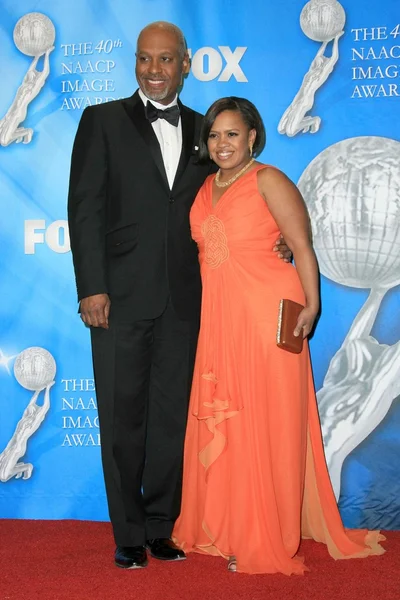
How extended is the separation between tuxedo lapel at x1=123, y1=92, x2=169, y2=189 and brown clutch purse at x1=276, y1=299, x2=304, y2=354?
60 centimetres

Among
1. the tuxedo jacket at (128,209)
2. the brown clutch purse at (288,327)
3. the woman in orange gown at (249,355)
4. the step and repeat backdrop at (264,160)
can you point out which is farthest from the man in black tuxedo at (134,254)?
the step and repeat backdrop at (264,160)

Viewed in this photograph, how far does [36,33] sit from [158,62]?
2.63 ft

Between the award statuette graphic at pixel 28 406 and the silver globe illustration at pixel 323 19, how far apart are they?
1.73 m

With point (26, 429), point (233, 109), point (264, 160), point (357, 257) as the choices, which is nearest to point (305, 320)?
point (357, 257)

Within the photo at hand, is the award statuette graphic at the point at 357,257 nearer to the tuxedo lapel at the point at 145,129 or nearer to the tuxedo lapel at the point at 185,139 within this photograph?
the tuxedo lapel at the point at 185,139

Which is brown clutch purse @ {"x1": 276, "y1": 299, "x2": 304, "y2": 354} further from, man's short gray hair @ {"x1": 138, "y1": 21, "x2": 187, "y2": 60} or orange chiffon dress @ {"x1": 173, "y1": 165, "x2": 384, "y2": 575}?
man's short gray hair @ {"x1": 138, "y1": 21, "x2": 187, "y2": 60}

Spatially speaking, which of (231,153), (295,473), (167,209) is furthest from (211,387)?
(231,153)

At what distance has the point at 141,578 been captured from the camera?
253 centimetres

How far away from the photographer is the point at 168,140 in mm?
2768

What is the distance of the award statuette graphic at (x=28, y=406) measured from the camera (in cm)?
325

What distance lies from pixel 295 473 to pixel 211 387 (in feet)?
1.35

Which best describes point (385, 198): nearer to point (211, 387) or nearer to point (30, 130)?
point (211, 387)

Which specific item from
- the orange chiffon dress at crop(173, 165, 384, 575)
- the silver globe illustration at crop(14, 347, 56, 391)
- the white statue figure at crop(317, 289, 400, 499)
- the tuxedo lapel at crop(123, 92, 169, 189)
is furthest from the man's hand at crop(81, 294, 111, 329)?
the white statue figure at crop(317, 289, 400, 499)

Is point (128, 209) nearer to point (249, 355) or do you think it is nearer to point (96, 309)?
point (96, 309)
